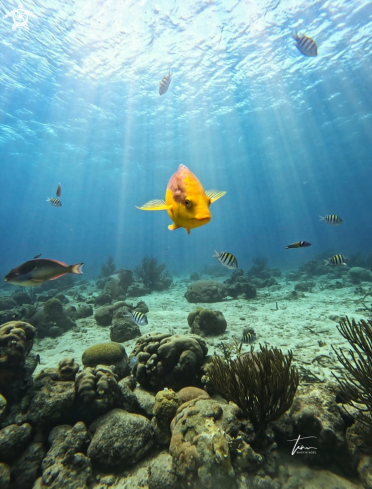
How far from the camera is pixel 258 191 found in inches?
2628

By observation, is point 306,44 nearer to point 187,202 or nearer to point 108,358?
point 187,202

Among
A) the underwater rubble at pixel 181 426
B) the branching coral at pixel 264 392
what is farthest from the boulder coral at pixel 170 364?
the branching coral at pixel 264 392

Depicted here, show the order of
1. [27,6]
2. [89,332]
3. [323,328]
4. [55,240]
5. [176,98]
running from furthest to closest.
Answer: [55,240] → [176,98] → [27,6] → [89,332] → [323,328]

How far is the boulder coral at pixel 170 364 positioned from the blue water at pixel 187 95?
22.1 metres

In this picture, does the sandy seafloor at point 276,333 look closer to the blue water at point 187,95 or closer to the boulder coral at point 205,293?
the boulder coral at point 205,293

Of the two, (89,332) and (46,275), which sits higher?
(46,275)

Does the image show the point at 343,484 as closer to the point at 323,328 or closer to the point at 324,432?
the point at 324,432

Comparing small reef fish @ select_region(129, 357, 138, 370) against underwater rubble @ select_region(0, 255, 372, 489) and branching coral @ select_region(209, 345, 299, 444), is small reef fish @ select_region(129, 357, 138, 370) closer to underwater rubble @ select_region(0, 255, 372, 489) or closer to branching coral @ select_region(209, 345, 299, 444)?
underwater rubble @ select_region(0, 255, 372, 489)

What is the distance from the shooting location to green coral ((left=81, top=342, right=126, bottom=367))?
4684 mm

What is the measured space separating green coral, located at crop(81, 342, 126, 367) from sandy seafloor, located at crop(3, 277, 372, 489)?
55.4 inches

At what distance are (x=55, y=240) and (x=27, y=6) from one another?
166 m

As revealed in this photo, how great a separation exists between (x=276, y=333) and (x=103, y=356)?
5096mm

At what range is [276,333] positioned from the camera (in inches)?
270

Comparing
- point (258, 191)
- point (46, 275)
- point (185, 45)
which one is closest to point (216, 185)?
point (258, 191)
